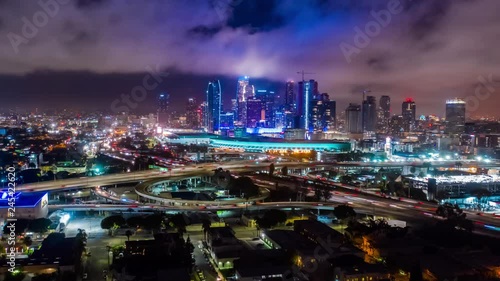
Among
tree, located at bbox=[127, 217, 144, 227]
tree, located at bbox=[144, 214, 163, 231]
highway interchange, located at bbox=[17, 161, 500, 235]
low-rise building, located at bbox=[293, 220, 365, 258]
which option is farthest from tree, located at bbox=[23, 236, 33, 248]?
low-rise building, located at bbox=[293, 220, 365, 258]

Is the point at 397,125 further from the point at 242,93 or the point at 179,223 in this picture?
the point at 179,223

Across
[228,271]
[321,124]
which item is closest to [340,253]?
[228,271]

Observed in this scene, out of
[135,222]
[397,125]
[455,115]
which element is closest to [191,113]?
[397,125]

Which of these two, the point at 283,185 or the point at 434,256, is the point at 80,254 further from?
the point at 283,185

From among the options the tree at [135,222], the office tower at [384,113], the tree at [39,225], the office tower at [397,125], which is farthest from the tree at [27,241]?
the office tower at [384,113]

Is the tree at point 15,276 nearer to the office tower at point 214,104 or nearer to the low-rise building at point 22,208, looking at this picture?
the low-rise building at point 22,208

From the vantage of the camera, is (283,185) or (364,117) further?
(364,117)

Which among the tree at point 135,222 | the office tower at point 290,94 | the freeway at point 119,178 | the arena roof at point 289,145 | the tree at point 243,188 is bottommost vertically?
the tree at point 135,222
